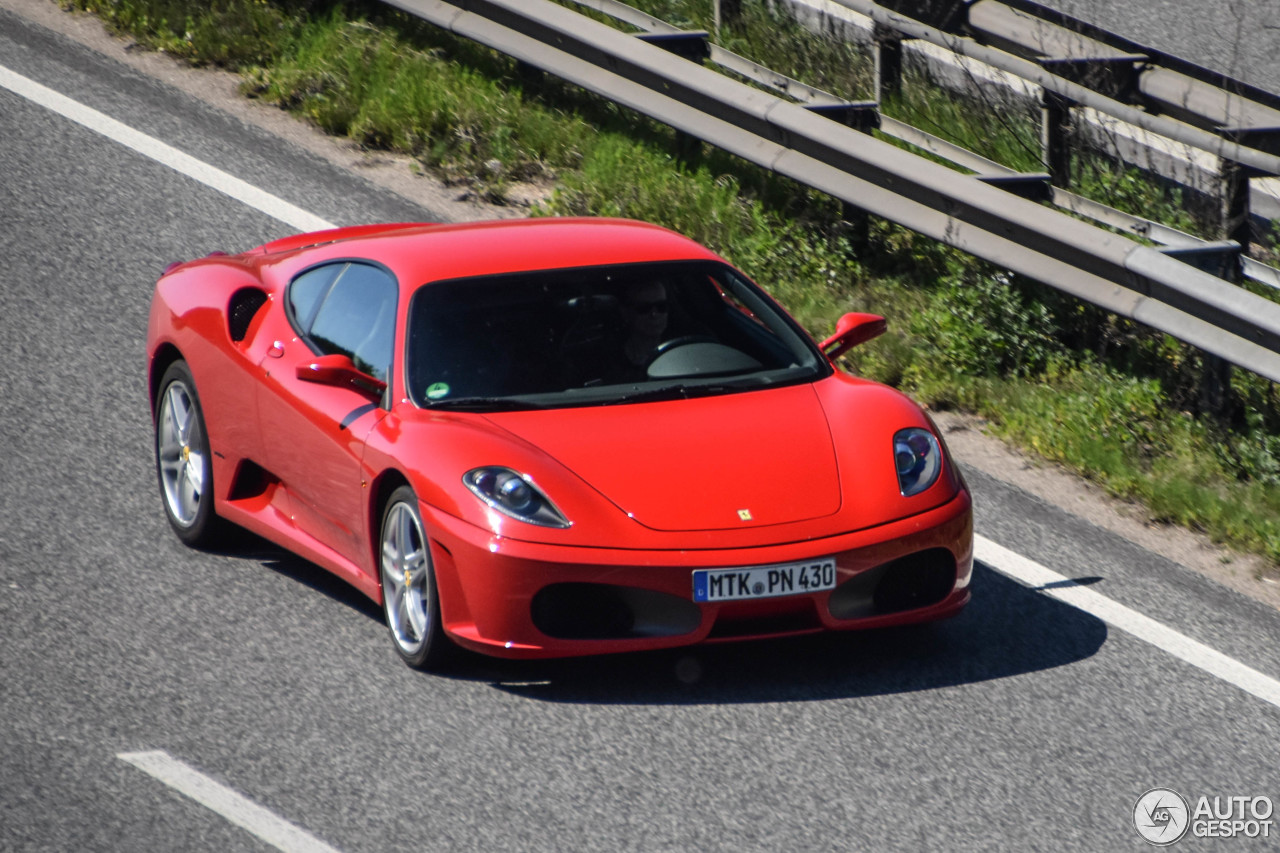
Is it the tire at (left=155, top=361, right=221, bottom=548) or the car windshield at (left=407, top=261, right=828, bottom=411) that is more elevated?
the car windshield at (left=407, top=261, right=828, bottom=411)

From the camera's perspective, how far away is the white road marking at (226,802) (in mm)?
4602

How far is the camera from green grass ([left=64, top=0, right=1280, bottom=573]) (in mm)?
7926

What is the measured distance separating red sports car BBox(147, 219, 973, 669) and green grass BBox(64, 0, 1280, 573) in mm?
1919

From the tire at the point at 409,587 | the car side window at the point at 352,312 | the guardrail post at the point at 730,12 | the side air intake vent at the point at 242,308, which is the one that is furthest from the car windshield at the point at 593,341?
the guardrail post at the point at 730,12

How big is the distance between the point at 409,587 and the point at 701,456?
1.03 meters

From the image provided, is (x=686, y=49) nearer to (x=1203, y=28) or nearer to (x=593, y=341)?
(x=593, y=341)

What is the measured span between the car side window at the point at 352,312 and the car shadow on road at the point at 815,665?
1183mm

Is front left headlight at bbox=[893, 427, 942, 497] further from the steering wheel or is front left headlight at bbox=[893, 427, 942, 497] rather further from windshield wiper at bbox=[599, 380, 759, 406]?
the steering wheel

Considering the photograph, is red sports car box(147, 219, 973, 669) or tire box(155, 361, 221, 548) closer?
red sports car box(147, 219, 973, 669)

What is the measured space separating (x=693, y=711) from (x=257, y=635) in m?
1.56

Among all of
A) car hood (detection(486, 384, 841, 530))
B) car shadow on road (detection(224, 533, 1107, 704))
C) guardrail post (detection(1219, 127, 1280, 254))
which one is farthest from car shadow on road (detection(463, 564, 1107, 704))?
guardrail post (detection(1219, 127, 1280, 254))

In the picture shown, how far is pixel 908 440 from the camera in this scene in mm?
6090

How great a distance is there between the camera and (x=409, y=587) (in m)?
5.82

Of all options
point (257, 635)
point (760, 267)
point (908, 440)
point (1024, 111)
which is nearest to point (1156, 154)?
point (1024, 111)
